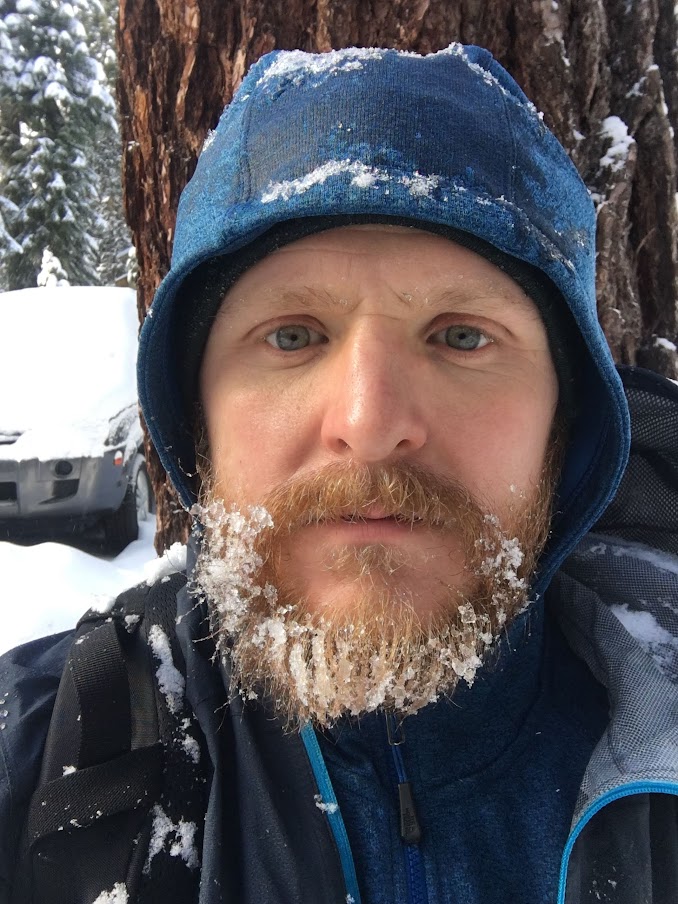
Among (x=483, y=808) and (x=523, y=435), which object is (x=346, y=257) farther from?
(x=483, y=808)

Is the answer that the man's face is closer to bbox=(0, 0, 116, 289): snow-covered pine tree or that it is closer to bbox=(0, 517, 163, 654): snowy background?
bbox=(0, 517, 163, 654): snowy background

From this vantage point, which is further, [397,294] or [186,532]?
[186,532]

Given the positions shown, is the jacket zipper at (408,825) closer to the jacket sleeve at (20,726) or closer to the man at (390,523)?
the man at (390,523)

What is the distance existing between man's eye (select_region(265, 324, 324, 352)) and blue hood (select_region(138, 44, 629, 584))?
8.4 inches

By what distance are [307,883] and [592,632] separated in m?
0.88

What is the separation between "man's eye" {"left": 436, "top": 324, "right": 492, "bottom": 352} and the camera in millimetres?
1449

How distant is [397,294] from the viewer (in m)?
1.35

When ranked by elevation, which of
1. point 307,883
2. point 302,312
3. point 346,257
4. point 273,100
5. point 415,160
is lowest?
point 307,883

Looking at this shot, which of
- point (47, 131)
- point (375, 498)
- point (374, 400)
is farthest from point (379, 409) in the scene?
point (47, 131)

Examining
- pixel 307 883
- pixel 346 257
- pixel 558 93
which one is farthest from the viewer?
pixel 558 93

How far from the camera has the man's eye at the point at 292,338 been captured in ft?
4.81

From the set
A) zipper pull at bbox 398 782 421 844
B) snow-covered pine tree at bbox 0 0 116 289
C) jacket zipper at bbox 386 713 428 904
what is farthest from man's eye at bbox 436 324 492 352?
snow-covered pine tree at bbox 0 0 116 289

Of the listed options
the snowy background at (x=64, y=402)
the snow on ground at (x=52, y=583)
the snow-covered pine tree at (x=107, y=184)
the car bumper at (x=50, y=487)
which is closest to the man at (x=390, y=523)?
the snow on ground at (x=52, y=583)

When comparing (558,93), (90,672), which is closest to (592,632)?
(90,672)
